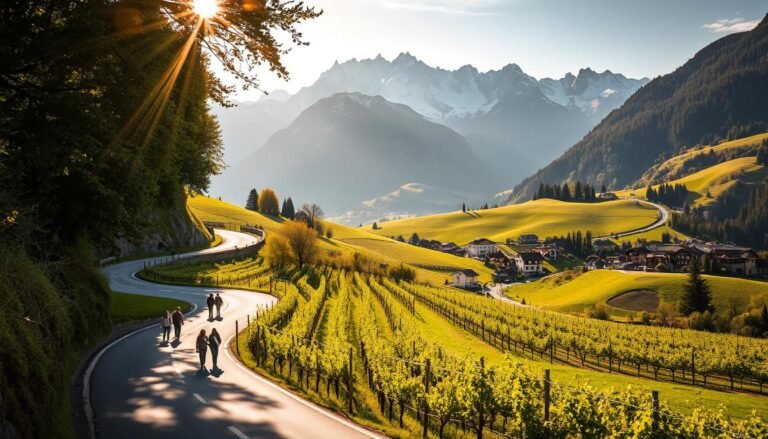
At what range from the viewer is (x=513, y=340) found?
2302 inches

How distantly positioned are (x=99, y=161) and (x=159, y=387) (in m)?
9.93

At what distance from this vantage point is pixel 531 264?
618 feet

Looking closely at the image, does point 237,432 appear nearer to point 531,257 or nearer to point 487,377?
point 487,377

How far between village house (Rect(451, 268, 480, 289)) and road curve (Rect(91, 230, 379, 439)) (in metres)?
130

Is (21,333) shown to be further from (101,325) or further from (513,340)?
(513,340)

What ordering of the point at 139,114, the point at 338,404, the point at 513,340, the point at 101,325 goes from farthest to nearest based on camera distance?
1. the point at 513,340
2. the point at 101,325
3. the point at 338,404
4. the point at 139,114

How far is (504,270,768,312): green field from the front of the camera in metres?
104

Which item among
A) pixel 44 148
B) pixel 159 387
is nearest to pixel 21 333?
pixel 44 148

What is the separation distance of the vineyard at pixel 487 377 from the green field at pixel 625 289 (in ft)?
141

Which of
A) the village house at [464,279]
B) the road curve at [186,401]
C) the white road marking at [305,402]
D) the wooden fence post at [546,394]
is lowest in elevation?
the village house at [464,279]

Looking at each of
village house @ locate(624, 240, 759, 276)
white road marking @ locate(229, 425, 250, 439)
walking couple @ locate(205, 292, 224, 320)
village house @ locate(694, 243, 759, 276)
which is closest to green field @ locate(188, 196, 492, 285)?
village house @ locate(624, 240, 759, 276)

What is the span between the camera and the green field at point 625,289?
104062 mm

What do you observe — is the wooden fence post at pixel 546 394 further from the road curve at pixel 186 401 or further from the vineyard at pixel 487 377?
the road curve at pixel 186 401

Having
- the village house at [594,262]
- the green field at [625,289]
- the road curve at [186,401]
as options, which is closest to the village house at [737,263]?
the green field at [625,289]
